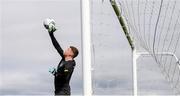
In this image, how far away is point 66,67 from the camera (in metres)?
6.80

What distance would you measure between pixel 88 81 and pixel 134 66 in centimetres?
579

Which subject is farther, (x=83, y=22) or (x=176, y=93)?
(x=176, y=93)

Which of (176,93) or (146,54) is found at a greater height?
(146,54)

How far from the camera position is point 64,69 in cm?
680

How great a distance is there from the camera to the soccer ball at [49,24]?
6.84 m

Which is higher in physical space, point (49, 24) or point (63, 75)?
point (49, 24)

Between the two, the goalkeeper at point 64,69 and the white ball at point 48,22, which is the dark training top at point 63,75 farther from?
the white ball at point 48,22

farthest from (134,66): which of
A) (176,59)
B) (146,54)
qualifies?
(176,59)

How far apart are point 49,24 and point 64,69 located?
56 cm

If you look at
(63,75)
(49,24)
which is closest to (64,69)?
(63,75)

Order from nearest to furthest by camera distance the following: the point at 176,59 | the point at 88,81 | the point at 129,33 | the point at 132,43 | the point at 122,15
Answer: the point at 88,81 → the point at 122,15 → the point at 129,33 → the point at 132,43 → the point at 176,59

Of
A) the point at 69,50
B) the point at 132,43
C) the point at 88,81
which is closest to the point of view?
the point at 88,81

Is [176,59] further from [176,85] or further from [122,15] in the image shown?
[122,15]

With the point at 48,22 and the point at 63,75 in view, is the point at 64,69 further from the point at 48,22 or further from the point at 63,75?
the point at 48,22
